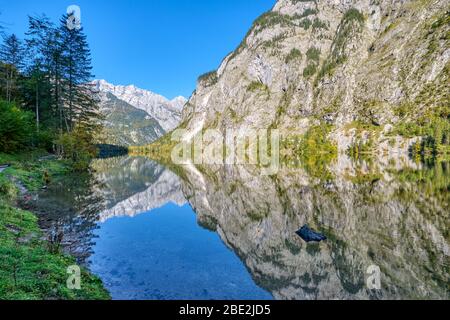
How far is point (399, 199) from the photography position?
33.0 meters

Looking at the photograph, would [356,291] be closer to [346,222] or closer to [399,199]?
[346,222]

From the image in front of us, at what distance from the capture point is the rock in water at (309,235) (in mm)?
20933

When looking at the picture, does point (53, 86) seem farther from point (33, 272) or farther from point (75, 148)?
point (33, 272)

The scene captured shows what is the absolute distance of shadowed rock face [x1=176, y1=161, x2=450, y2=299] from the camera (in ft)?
48.7

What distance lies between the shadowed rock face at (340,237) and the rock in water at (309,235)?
474 millimetres

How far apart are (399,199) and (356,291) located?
919 inches

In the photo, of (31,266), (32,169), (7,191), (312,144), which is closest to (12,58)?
(32,169)

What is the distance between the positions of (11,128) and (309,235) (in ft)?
148

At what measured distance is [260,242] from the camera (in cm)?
2184

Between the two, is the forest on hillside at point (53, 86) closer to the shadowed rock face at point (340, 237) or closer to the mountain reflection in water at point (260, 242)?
the mountain reflection in water at point (260, 242)

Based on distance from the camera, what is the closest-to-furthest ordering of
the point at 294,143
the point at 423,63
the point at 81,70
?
1. the point at 81,70
2. the point at 423,63
3. the point at 294,143

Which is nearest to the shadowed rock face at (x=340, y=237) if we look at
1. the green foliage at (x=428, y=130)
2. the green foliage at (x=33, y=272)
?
the green foliage at (x=33, y=272)
